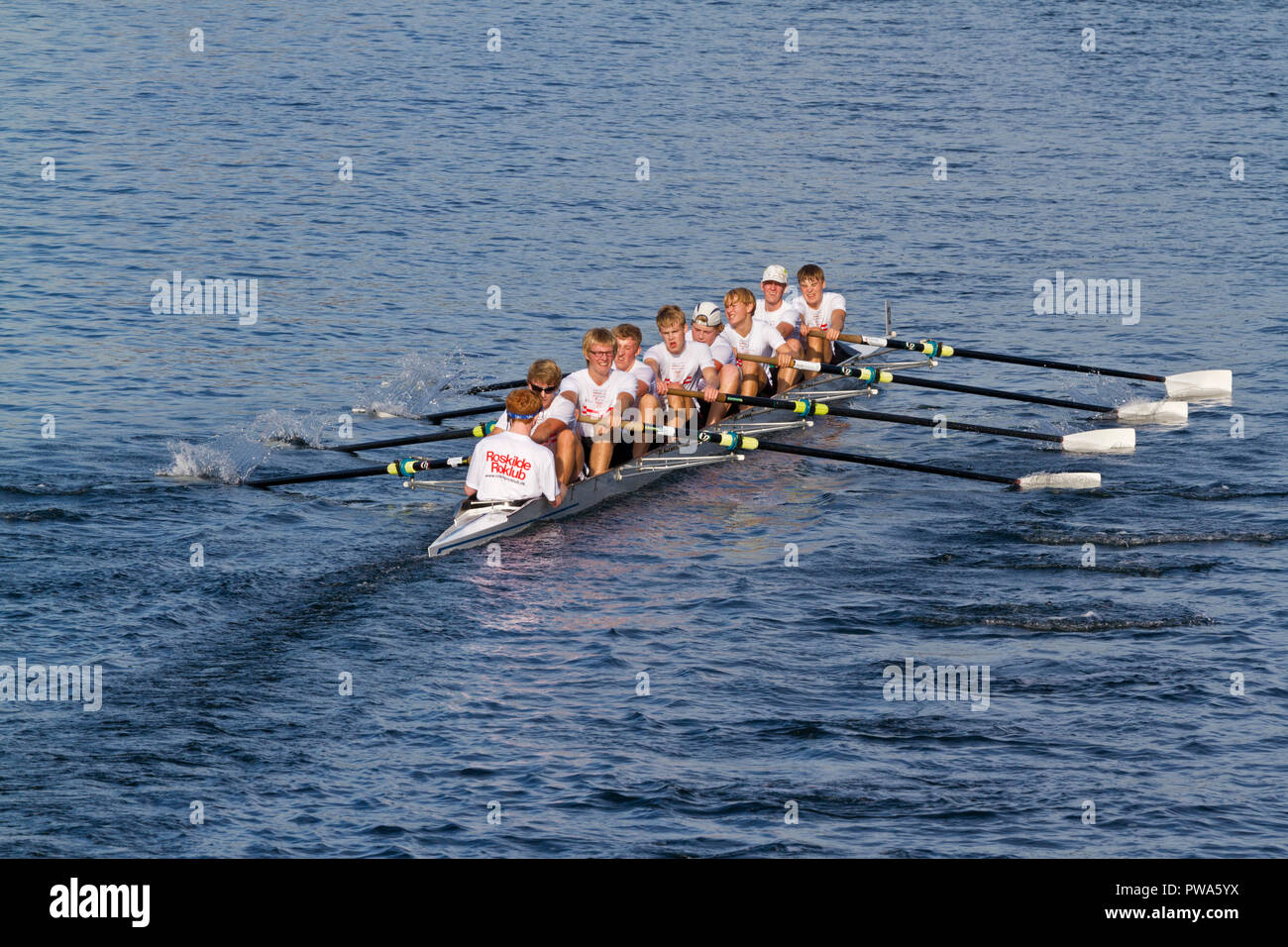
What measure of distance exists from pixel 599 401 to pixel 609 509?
1.28 meters

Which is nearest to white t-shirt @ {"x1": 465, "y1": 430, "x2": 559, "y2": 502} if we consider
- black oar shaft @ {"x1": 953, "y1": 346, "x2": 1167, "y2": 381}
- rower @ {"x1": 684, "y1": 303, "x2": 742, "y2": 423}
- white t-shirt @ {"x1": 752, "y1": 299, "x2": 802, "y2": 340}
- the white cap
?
rower @ {"x1": 684, "y1": 303, "x2": 742, "y2": 423}

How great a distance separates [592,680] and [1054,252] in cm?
2282

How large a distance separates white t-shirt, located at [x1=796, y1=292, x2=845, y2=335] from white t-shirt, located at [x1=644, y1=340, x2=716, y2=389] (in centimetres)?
418

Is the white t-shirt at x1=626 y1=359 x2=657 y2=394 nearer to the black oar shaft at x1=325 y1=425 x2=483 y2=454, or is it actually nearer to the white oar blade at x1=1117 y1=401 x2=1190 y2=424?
the black oar shaft at x1=325 y1=425 x2=483 y2=454

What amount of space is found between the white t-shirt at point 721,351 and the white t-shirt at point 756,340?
0.77 metres

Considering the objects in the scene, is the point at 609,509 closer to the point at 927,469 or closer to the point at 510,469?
the point at 510,469

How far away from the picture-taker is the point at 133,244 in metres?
30.6

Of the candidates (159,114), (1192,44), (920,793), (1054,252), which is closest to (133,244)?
(159,114)

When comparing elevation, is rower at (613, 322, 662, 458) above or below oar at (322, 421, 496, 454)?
above

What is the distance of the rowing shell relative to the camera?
1641 centimetres

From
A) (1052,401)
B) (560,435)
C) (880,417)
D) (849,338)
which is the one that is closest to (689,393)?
(560,435)

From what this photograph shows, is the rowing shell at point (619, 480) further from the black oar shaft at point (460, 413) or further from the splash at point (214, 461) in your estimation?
the black oar shaft at point (460, 413)
